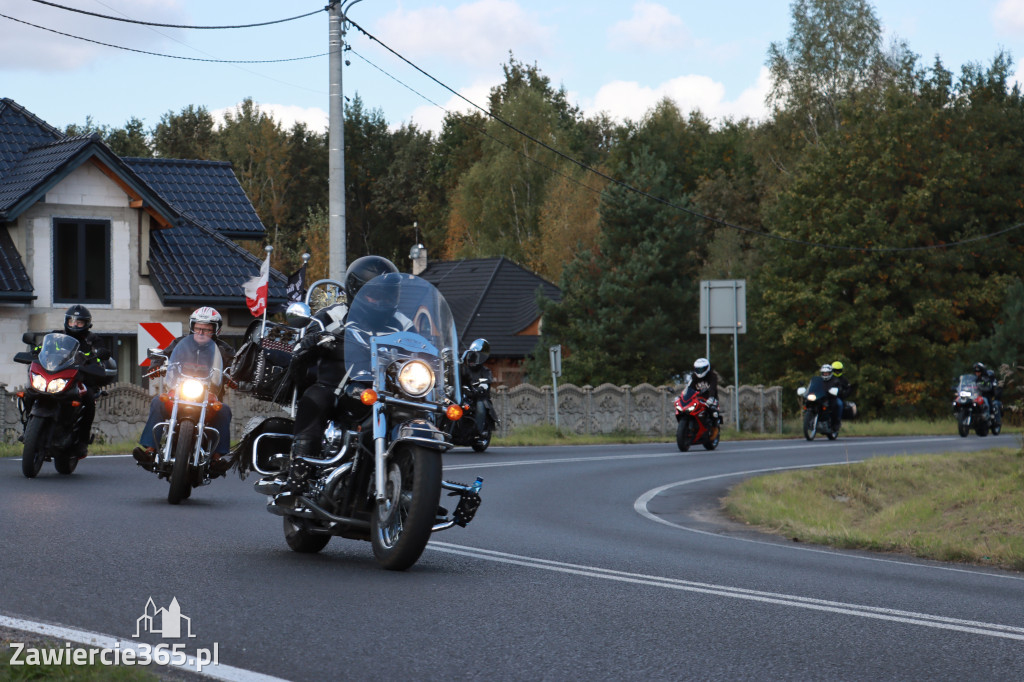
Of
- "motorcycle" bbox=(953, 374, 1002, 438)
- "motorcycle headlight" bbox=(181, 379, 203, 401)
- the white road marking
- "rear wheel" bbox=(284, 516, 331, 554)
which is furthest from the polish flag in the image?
"motorcycle" bbox=(953, 374, 1002, 438)

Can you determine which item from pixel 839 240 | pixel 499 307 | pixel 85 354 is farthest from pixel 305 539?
pixel 499 307

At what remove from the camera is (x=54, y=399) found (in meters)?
14.2

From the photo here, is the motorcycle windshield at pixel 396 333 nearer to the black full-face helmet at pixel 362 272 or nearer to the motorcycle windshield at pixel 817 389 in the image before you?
the black full-face helmet at pixel 362 272

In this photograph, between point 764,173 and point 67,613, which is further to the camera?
point 764,173

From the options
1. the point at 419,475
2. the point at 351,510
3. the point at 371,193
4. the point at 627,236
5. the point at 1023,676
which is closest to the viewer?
the point at 1023,676

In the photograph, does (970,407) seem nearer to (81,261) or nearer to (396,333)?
(81,261)

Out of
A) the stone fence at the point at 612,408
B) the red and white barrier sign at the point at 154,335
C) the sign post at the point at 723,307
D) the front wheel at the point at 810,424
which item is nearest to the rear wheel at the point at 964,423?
the front wheel at the point at 810,424

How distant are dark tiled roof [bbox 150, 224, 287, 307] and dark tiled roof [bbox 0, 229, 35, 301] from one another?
2978 mm

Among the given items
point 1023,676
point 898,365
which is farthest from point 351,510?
point 898,365

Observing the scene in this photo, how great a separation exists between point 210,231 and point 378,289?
25.7 metres

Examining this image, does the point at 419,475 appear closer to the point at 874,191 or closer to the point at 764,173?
the point at 874,191

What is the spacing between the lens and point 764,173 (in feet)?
217

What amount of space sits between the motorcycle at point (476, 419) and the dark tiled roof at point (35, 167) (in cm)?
1227

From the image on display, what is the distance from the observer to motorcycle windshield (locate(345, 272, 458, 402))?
25.8 feet
